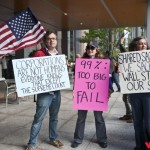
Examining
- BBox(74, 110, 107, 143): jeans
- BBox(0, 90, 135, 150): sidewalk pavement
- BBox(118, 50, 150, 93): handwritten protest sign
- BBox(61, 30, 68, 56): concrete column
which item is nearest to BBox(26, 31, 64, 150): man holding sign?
BBox(0, 90, 135, 150): sidewalk pavement

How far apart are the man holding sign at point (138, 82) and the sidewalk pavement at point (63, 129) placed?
61cm

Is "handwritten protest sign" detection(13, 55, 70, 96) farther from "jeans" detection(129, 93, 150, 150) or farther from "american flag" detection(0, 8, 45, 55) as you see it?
"jeans" detection(129, 93, 150, 150)

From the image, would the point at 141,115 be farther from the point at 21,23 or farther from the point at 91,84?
the point at 21,23

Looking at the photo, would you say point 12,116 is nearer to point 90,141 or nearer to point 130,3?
point 90,141

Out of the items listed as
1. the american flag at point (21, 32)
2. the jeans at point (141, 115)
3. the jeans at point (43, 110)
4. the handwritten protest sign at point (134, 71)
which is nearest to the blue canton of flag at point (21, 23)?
the american flag at point (21, 32)

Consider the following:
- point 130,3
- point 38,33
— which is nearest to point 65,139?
point 38,33

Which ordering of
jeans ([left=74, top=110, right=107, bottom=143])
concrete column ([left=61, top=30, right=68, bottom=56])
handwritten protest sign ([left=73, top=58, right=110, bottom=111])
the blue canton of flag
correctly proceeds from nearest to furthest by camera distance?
handwritten protest sign ([left=73, top=58, right=110, bottom=111]), jeans ([left=74, top=110, right=107, bottom=143]), the blue canton of flag, concrete column ([left=61, top=30, right=68, bottom=56])

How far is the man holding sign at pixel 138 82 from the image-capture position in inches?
177

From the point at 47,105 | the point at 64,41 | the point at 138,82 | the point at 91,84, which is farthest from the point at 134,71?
the point at 64,41

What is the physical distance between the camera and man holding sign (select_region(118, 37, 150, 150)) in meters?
4.50

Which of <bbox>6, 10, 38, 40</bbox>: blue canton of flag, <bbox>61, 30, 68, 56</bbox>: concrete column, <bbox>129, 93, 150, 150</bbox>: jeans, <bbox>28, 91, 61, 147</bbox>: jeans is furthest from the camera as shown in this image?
<bbox>61, 30, 68, 56</bbox>: concrete column

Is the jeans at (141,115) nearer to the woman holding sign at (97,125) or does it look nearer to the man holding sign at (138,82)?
the man holding sign at (138,82)

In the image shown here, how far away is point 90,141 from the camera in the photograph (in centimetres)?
542

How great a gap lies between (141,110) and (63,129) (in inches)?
86.3
